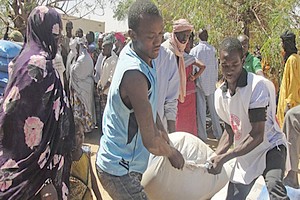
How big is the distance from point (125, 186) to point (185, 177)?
3.65 ft

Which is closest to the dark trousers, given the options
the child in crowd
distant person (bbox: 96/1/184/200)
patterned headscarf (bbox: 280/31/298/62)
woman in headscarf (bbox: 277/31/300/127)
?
distant person (bbox: 96/1/184/200)

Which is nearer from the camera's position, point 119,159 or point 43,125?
point 119,159

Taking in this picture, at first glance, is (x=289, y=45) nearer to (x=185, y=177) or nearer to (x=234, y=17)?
(x=185, y=177)

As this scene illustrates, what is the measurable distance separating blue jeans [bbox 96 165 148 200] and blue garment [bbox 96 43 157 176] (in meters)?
0.03

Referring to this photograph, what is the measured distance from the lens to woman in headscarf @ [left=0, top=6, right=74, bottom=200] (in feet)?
8.31

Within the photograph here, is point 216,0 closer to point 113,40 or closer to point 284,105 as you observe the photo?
point 113,40

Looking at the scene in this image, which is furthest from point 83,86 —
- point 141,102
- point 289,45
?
point 141,102

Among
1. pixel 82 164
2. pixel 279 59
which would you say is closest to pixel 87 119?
pixel 279 59

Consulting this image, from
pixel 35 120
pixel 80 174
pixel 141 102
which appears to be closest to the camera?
pixel 141 102

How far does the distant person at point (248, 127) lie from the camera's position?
288cm

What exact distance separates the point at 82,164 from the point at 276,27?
5.79 meters

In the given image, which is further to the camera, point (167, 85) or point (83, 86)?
point (83, 86)

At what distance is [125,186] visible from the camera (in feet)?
7.90

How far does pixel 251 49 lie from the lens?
30.2 feet
